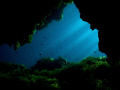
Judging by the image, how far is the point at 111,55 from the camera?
615cm

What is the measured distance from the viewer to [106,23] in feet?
19.2

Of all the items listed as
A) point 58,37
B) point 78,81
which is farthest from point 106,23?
point 58,37

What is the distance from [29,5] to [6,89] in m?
8.07

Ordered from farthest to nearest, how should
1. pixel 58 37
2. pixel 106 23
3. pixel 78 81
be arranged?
pixel 58 37 < pixel 78 81 < pixel 106 23

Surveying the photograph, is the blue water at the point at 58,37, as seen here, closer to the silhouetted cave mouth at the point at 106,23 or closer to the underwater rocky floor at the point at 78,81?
the underwater rocky floor at the point at 78,81

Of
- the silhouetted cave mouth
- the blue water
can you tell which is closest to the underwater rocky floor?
the silhouetted cave mouth

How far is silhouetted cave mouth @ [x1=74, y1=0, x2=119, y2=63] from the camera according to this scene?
5.51 metres

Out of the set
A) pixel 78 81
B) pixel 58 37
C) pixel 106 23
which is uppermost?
pixel 58 37

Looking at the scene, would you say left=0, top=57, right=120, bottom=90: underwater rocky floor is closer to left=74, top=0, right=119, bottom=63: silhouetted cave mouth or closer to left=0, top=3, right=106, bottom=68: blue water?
left=74, top=0, right=119, bottom=63: silhouetted cave mouth

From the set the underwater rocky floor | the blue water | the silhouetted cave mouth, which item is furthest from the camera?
the blue water

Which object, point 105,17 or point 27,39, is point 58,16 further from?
point 105,17

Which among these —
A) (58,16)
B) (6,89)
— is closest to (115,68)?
(6,89)

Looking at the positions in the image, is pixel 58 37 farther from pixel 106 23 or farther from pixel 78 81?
pixel 106 23

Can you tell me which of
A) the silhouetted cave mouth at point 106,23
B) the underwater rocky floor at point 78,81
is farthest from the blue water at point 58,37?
the silhouetted cave mouth at point 106,23
